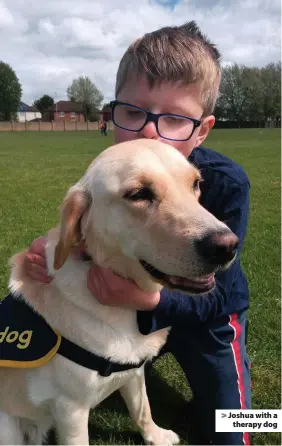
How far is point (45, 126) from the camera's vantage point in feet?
245

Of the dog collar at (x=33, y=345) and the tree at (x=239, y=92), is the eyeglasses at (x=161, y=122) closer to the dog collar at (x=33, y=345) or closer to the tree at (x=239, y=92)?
the dog collar at (x=33, y=345)

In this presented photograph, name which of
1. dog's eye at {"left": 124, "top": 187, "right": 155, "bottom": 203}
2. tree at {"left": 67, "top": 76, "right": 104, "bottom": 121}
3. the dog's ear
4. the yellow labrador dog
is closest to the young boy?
the yellow labrador dog

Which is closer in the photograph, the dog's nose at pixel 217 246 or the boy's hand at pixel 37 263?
the dog's nose at pixel 217 246

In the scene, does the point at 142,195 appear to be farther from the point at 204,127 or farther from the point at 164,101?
the point at 204,127

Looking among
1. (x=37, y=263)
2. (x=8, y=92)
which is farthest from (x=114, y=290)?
(x=8, y=92)

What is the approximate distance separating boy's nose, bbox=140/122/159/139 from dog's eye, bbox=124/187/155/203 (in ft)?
2.56

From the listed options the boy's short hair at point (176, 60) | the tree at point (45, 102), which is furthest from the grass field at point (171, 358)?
the tree at point (45, 102)

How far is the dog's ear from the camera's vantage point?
7.56ft

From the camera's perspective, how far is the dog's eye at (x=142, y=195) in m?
2.20

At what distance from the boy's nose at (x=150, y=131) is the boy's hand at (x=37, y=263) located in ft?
3.11

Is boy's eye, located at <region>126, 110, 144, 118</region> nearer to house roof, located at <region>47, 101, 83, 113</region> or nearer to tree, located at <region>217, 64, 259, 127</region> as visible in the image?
tree, located at <region>217, 64, 259, 127</region>

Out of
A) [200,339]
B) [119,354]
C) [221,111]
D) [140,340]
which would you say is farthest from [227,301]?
[221,111]

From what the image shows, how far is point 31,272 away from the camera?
2.64m
